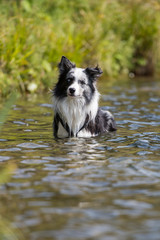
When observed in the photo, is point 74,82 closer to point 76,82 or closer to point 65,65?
point 76,82

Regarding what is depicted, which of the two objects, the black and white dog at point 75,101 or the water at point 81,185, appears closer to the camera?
the water at point 81,185

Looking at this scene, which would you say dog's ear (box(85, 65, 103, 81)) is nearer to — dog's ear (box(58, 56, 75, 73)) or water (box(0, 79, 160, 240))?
dog's ear (box(58, 56, 75, 73))

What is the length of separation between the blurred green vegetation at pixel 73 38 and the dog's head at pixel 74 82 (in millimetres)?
4507

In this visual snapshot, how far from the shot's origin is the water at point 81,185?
378cm

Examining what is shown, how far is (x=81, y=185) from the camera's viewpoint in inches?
193

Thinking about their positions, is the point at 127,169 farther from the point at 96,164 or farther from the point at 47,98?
the point at 47,98

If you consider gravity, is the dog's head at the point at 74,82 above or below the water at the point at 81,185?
above

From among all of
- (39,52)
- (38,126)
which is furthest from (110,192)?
(39,52)

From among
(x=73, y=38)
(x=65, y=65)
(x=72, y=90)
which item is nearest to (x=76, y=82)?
(x=72, y=90)

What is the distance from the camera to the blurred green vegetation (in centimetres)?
1320

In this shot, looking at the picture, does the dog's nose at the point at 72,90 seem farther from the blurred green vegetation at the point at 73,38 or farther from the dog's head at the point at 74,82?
the blurred green vegetation at the point at 73,38

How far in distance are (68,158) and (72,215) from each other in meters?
2.18

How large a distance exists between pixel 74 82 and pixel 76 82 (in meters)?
0.03

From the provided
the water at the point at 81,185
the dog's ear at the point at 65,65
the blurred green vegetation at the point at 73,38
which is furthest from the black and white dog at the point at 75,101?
the blurred green vegetation at the point at 73,38
